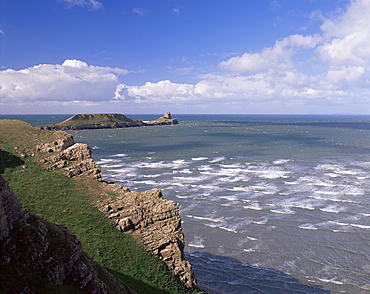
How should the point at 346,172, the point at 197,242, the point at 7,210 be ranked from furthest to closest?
the point at 346,172
the point at 197,242
the point at 7,210

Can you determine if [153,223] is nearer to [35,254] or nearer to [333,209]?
[35,254]

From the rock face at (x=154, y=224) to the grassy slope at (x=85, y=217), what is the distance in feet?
1.95

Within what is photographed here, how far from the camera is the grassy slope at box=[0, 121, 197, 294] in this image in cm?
1848

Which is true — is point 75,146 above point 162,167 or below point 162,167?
above

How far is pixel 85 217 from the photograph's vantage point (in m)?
21.9

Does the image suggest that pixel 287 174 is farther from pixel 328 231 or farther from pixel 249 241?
pixel 249 241

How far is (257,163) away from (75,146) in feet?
139

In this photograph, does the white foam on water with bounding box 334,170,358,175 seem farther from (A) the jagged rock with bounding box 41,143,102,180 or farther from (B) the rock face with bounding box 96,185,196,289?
(A) the jagged rock with bounding box 41,143,102,180

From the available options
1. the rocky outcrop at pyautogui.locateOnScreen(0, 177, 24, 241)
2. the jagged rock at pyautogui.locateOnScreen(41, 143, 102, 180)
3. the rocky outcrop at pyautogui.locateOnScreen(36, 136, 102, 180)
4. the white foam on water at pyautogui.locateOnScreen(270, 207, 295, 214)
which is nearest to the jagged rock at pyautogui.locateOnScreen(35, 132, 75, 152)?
the rocky outcrop at pyautogui.locateOnScreen(36, 136, 102, 180)

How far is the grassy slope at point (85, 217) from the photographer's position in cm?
1848

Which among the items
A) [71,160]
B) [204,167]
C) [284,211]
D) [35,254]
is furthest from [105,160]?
[35,254]

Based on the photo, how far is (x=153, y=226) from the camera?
21500 millimetres

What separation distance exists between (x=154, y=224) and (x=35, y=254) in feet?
35.0

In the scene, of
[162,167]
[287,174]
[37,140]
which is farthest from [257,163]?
[37,140]
